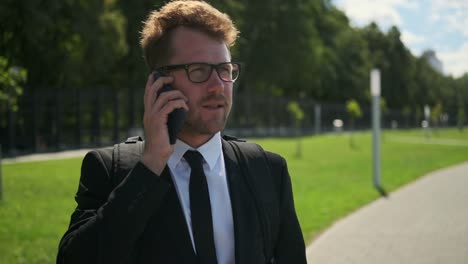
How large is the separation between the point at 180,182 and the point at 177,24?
1.90ft

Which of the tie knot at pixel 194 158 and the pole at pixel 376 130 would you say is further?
the pole at pixel 376 130

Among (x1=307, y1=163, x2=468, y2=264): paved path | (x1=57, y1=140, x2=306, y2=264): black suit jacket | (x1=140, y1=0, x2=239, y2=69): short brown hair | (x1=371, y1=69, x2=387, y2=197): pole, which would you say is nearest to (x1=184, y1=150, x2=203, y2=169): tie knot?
(x1=57, y1=140, x2=306, y2=264): black suit jacket

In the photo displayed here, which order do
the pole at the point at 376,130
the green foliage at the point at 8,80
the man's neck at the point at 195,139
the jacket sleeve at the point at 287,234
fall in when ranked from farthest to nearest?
the pole at the point at 376,130 < the green foliage at the point at 8,80 < the jacket sleeve at the point at 287,234 < the man's neck at the point at 195,139

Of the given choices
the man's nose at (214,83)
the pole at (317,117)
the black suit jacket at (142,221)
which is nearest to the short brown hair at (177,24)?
the man's nose at (214,83)

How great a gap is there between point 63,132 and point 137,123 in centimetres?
537

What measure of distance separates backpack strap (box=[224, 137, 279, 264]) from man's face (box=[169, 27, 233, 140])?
0.72 feet

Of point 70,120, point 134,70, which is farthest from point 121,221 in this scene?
point 134,70

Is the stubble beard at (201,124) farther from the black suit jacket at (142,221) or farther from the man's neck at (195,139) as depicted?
the black suit jacket at (142,221)

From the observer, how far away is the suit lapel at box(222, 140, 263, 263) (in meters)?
2.17

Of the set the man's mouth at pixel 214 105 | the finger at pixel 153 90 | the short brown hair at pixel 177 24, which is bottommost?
the man's mouth at pixel 214 105

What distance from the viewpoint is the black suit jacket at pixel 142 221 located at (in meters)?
1.97

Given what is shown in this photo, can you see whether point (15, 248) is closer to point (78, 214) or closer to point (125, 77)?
point (78, 214)

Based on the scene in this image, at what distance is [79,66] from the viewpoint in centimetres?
3250

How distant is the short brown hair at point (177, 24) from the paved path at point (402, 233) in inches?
187
